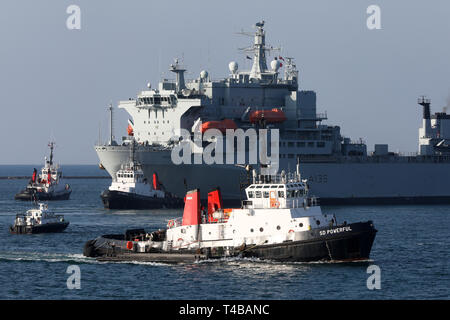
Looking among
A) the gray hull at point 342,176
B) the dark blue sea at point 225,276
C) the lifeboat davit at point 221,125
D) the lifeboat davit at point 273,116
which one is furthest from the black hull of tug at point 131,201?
the dark blue sea at point 225,276

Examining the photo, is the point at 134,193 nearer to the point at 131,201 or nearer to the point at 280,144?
the point at 131,201

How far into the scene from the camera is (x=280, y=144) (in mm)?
98188

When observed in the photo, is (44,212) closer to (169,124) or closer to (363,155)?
(169,124)

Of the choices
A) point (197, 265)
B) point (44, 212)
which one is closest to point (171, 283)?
point (197, 265)

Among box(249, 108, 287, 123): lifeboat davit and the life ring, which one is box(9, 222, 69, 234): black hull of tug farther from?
box(249, 108, 287, 123): lifeboat davit

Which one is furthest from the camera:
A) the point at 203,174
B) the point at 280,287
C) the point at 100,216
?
the point at 203,174

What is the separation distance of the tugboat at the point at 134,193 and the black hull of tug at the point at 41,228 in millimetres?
21911

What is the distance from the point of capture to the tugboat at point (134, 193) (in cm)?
9069

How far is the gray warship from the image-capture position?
304 ft

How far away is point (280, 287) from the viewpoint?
42.9m

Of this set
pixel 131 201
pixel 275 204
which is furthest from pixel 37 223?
pixel 275 204

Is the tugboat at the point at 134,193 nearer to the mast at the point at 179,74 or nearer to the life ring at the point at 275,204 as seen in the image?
the mast at the point at 179,74

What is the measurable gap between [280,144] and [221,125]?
7.71 meters
